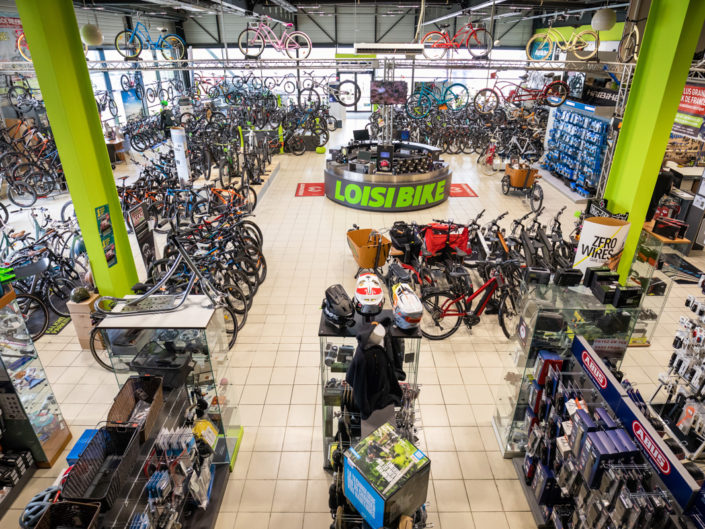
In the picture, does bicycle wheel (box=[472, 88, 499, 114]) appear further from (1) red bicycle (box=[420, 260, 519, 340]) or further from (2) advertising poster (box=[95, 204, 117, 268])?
(2) advertising poster (box=[95, 204, 117, 268])

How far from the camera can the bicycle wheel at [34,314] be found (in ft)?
21.0

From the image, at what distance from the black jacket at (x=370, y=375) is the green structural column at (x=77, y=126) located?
384 centimetres

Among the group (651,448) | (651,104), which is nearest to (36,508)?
(651,448)

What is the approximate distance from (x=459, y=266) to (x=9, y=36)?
1501 cm

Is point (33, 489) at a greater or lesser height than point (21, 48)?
lesser

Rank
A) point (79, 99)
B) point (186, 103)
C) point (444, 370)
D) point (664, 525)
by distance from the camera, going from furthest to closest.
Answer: point (186, 103)
point (444, 370)
point (79, 99)
point (664, 525)

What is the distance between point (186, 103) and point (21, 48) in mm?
4740

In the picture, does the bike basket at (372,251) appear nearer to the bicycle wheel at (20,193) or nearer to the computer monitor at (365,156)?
the computer monitor at (365,156)

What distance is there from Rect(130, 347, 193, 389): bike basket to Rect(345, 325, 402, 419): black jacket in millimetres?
1453

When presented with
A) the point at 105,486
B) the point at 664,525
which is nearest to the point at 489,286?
the point at 664,525

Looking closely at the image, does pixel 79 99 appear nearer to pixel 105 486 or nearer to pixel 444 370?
pixel 105 486

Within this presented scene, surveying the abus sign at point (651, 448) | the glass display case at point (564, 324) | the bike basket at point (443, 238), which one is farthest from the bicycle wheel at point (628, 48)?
the abus sign at point (651, 448)

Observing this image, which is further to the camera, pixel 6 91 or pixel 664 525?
pixel 6 91

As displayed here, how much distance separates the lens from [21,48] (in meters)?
12.3
